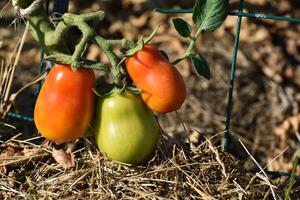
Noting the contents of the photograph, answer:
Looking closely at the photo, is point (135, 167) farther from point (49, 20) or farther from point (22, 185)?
point (49, 20)

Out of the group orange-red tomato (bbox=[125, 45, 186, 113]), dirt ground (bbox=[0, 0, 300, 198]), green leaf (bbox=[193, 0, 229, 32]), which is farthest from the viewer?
dirt ground (bbox=[0, 0, 300, 198])

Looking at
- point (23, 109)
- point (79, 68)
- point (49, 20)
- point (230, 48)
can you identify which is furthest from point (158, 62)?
point (230, 48)

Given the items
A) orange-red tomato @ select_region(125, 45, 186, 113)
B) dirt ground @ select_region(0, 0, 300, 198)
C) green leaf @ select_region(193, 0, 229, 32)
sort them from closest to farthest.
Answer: orange-red tomato @ select_region(125, 45, 186, 113) → green leaf @ select_region(193, 0, 229, 32) → dirt ground @ select_region(0, 0, 300, 198)

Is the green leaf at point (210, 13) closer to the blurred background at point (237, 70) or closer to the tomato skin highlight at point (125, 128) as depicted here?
the tomato skin highlight at point (125, 128)

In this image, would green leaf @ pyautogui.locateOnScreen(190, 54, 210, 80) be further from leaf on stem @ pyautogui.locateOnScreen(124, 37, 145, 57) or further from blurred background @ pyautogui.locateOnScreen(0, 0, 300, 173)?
blurred background @ pyautogui.locateOnScreen(0, 0, 300, 173)

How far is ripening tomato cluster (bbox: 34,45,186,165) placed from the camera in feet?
6.36

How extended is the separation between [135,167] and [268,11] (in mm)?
2081

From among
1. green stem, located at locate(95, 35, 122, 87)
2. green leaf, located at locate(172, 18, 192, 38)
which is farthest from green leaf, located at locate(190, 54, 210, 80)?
green stem, located at locate(95, 35, 122, 87)

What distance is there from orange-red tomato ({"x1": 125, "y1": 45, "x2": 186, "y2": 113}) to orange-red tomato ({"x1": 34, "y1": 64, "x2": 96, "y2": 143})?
0.11m

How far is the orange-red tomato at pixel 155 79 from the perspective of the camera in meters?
1.93

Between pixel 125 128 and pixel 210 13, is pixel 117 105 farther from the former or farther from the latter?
pixel 210 13

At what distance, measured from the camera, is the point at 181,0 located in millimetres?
3986

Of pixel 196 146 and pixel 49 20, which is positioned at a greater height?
pixel 49 20

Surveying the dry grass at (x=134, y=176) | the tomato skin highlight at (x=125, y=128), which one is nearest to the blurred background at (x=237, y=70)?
the dry grass at (x=134, y=176)
